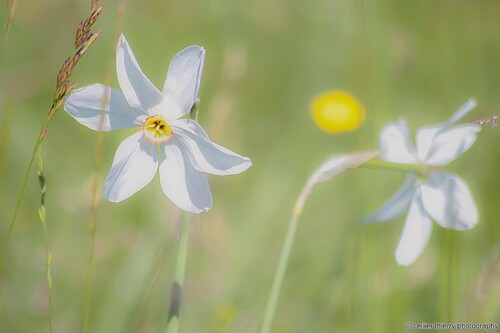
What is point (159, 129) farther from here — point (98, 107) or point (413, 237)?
point (413, 237)

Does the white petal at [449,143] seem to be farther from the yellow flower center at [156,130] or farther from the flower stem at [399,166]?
the yellow flower center at [156,130]

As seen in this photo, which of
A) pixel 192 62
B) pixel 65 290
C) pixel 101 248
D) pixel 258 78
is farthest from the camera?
pixel 258 78

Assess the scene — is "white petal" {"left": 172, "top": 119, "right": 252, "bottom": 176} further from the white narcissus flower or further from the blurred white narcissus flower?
the blurred white narcissus flower

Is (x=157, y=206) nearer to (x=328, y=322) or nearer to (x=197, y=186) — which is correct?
(x=328, y=322)

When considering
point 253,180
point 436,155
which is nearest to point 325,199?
point 253,180

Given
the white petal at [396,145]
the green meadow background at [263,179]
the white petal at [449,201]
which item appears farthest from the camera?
the green meadow background at [263,179]

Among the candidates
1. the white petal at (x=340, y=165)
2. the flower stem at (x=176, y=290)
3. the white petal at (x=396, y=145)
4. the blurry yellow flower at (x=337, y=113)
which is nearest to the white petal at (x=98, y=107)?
the flower stem at (x=176, y=290)

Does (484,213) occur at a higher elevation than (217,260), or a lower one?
higher
